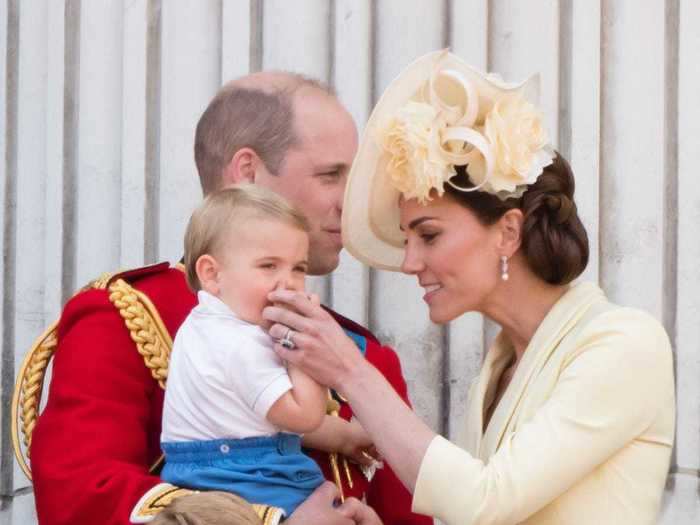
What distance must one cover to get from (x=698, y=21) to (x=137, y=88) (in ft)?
4.86

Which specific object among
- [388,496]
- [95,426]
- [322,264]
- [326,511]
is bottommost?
[388,496]

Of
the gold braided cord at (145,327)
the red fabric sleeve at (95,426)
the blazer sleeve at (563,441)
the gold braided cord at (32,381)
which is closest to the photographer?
the blazer sleeve at (563,441)

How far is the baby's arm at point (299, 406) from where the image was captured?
3.18 metres

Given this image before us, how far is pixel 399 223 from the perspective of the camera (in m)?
3.66

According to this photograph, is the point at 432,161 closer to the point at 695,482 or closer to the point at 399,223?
the point at 399,223

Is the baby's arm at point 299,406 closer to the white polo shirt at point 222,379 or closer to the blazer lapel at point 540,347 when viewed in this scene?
the white polo shirt at point 222,379

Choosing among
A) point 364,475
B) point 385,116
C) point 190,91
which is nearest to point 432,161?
point 385,116

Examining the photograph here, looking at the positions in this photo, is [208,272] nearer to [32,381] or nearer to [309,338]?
[309,338]

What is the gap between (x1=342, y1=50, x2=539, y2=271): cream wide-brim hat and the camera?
3.37 m

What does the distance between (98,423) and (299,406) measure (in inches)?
17.4

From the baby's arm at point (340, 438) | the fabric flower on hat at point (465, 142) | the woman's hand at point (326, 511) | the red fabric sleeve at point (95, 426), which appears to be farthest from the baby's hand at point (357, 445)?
the fabric flower on hat at point (465, 142)

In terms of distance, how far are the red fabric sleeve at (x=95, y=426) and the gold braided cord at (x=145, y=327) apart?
0.02 metres

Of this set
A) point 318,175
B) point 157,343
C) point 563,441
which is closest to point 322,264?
point 318,175

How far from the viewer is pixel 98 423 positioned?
3.42m
